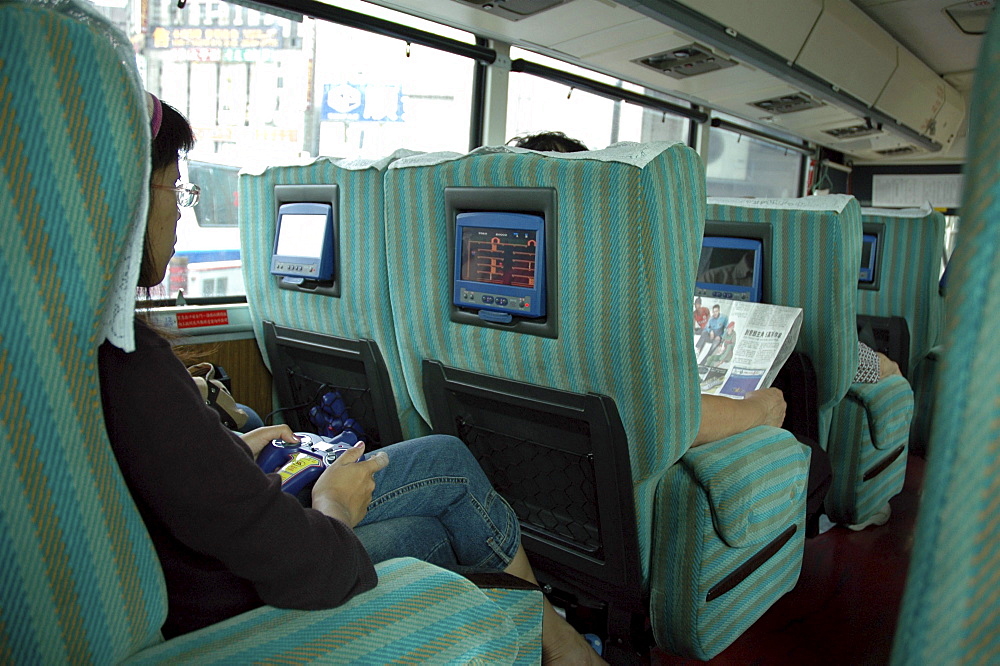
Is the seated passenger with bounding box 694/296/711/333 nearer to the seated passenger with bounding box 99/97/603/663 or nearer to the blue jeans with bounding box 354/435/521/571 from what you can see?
the blue jeans with bounding box 354/435/521/571

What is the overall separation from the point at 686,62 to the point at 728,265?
2.46 meters

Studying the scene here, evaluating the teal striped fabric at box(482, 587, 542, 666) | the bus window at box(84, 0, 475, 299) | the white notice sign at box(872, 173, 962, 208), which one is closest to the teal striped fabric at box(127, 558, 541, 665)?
the teal striped fabric at box(482, 587, 542, 666)

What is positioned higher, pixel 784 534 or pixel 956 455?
pixel 956 455

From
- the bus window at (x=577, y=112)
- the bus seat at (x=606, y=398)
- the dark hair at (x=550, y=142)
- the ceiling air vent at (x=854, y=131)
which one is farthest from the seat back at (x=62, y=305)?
the ceiling air vent at (x=854, y=131)

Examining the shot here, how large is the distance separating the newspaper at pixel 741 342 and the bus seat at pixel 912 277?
1.55 metres

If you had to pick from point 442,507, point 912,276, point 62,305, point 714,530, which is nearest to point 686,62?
point 912,276

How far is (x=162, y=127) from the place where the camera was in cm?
110

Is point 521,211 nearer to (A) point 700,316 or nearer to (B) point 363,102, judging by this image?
(A) point 700,316

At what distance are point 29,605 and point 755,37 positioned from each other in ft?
13.7

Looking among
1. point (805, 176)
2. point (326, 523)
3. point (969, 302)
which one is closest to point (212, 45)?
point (326, 523)

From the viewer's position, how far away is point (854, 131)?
6691 mm

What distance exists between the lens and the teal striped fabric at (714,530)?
170cm

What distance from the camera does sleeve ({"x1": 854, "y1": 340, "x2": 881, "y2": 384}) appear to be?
2873 mm

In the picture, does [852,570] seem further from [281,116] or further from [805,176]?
[805,176]
